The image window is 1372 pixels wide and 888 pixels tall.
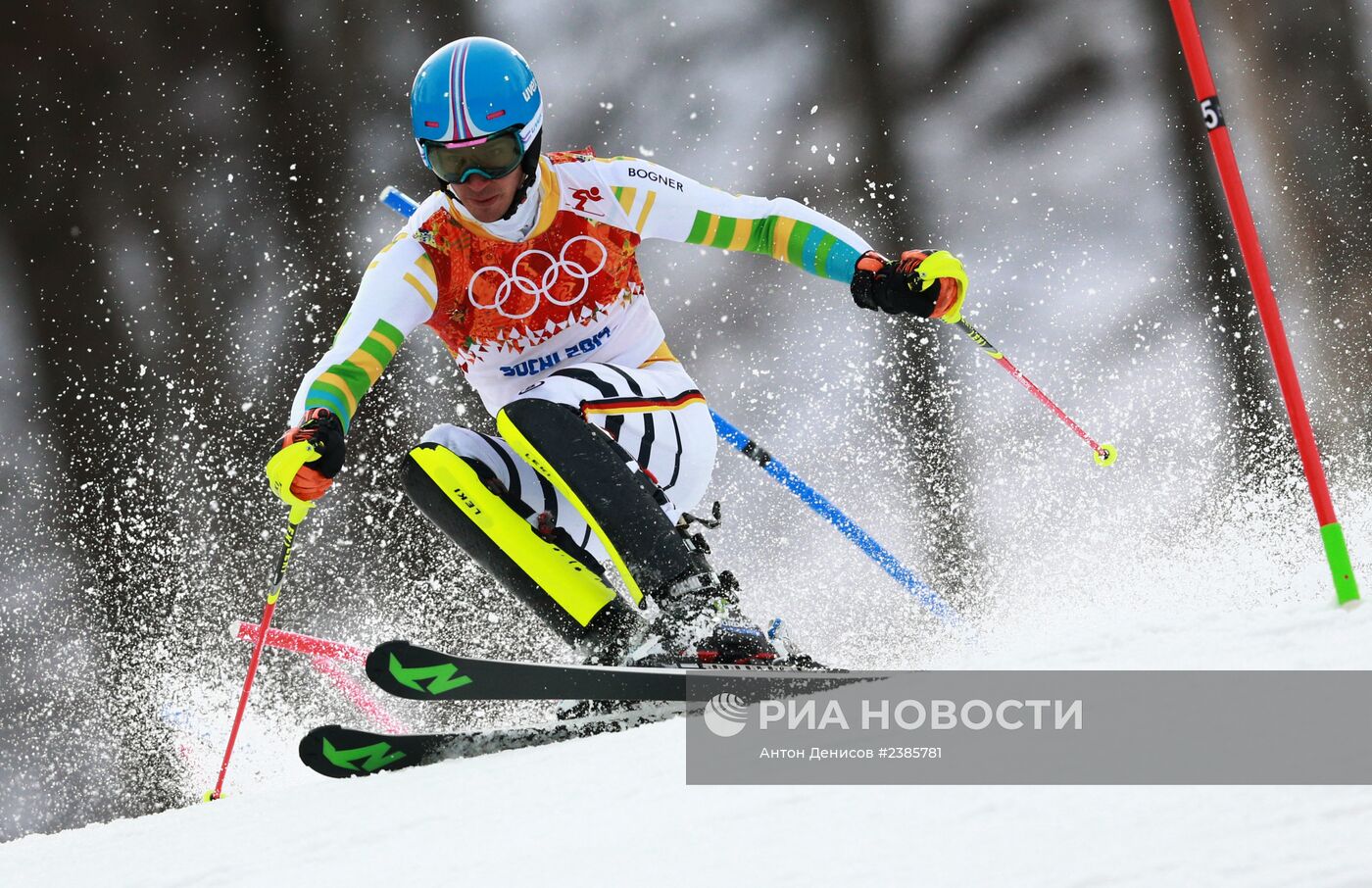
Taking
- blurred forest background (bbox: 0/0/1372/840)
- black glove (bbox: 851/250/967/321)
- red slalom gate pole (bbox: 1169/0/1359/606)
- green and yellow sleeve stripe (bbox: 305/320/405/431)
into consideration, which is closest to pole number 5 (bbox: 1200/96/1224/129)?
red slalom gate pole (bbox: 1169/0/1359/606)

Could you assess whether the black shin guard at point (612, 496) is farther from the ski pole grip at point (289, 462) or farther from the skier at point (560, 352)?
the ski pole grip at point (289, 462)

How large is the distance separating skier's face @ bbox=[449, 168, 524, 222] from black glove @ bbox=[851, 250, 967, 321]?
2.14ft

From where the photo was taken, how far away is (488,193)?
1996 millimetres

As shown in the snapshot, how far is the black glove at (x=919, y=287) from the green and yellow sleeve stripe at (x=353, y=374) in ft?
2.81

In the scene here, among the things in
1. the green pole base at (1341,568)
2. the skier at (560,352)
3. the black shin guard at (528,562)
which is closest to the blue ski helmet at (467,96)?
the skier at (560,352)

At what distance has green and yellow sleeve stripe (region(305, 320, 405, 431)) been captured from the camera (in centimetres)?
197

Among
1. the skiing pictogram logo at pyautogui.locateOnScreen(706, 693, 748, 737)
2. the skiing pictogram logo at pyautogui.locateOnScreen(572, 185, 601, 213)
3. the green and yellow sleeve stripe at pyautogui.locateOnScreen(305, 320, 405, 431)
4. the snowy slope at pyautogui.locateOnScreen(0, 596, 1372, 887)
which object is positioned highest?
the skiing pictogram logo at pyautogui.locateOnScreen(572, 185, 601, 213)

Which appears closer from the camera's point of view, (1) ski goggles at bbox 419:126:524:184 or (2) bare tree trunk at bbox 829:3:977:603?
(1) ski goggles at bbox 419:126:524:184

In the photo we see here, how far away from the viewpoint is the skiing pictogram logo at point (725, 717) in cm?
135

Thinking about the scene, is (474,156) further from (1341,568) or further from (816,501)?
(1341,568)

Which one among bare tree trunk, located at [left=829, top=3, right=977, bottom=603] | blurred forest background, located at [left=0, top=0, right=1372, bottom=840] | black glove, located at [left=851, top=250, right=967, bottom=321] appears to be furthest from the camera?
bare tree trunk, located at [left=829, top=3, right=977, bottom=603]

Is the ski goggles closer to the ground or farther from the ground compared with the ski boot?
farther from the ground

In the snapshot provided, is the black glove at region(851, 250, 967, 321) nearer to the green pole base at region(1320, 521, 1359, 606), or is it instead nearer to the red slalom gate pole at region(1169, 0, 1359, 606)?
the red slalom gate pole at region(1169, 0, 1359, 606)

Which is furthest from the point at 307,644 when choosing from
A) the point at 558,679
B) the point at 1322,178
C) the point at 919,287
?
the point at 1322,178
